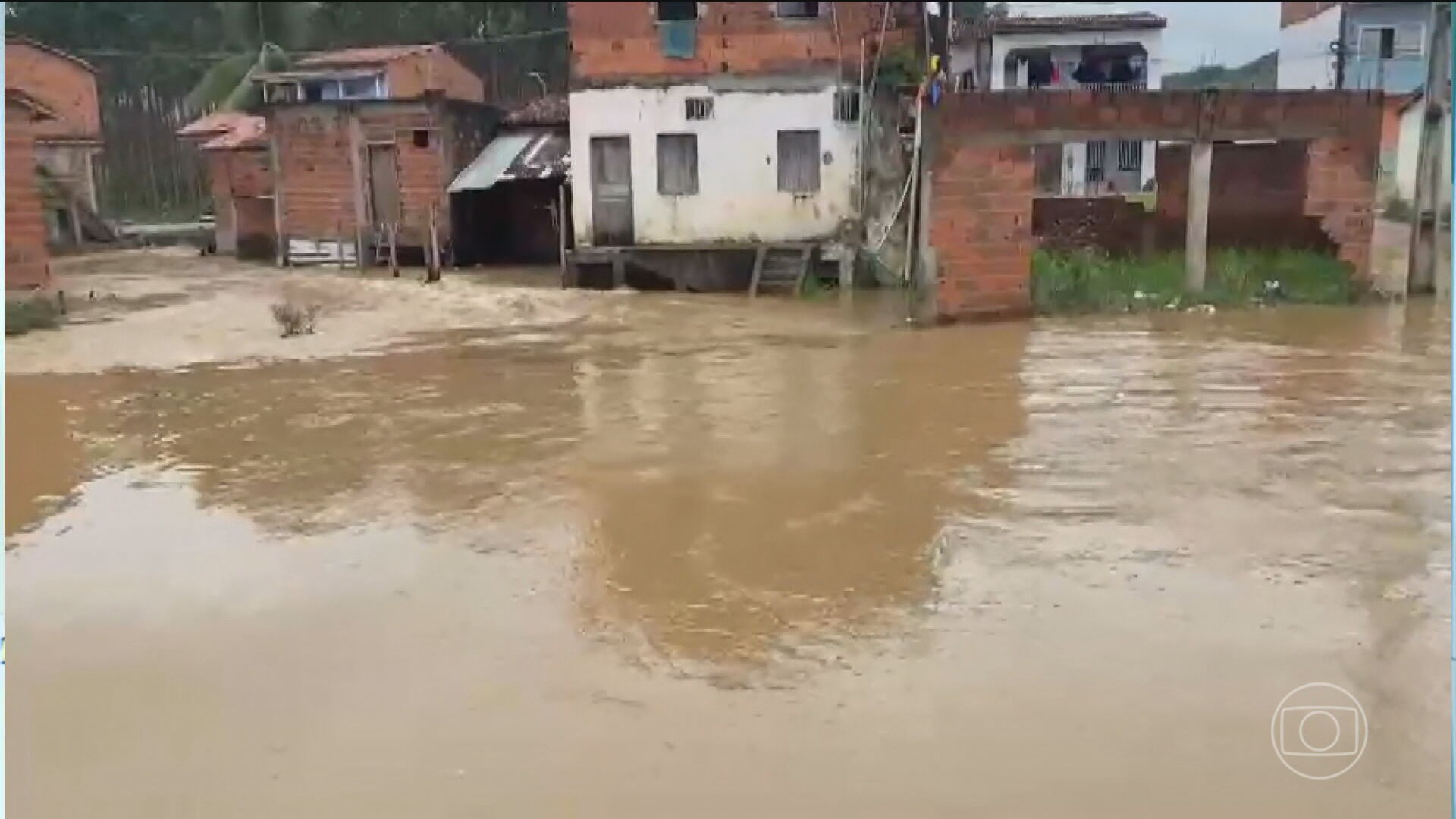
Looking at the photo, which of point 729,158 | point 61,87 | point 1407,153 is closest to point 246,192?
point 61,87

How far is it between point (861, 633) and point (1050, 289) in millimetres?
9815

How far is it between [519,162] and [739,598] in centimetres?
1830

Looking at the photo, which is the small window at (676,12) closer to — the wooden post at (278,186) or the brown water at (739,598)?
the wooden post at (278,186)

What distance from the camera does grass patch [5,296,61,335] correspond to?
49.2ft

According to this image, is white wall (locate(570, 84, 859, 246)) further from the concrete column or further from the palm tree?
the palm tree

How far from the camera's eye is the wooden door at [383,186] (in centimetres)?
2331

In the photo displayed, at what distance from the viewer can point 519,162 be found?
22641 mm

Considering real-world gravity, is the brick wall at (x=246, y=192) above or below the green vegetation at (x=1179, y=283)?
above

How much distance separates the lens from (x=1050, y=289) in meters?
14.1

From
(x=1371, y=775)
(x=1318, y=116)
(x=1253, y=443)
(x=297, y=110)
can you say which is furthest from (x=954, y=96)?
(x=297, y=110)

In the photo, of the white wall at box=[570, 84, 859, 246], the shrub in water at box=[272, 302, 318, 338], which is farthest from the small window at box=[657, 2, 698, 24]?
the shrub in water at box=[272, 302, 318, 338]

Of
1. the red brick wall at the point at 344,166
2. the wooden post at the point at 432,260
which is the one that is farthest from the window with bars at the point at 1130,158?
the wooden post at the point at 432,260

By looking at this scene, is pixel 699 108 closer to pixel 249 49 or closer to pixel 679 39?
pixel 679 39

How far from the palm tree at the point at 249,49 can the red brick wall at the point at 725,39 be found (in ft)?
28.8
